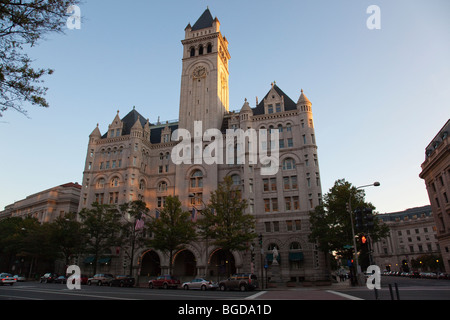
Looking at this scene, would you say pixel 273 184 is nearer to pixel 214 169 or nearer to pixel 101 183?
pixel 214 169

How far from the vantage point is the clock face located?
64.7 meters

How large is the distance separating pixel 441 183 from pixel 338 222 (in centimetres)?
2570

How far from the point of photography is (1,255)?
238ft

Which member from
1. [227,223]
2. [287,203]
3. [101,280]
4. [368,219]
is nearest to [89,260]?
[101,280]

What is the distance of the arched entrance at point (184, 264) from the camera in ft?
176

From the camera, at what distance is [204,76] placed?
211 feet

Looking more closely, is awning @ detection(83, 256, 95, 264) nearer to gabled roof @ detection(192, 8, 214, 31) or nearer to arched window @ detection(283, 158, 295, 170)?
arched window @ detection(283, 158, 295, 170)

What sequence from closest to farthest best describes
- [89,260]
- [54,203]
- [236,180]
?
[89,260]
[236,180]
[54,203]

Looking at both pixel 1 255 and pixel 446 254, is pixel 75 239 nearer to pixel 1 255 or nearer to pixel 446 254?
pixel 1 255

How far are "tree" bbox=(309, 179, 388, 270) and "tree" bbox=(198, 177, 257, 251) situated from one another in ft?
29.9

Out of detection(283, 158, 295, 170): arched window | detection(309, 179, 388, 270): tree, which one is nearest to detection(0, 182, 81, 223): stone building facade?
detection(283, 158, 295, 170): arched window

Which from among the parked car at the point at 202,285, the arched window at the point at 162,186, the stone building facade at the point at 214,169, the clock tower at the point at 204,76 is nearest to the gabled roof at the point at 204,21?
the clock tower at the point at 204,76
